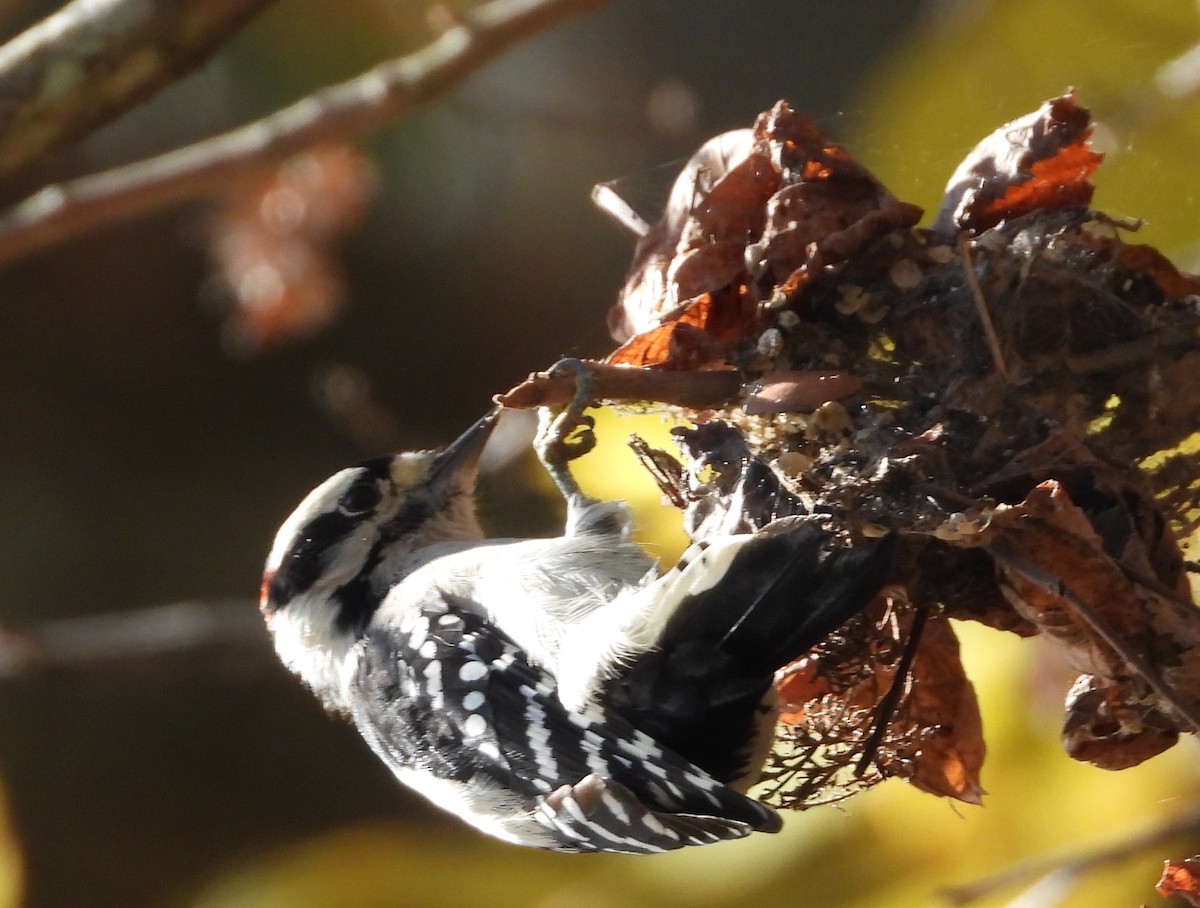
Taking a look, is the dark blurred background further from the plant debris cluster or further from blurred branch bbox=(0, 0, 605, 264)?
the plant debris cluster

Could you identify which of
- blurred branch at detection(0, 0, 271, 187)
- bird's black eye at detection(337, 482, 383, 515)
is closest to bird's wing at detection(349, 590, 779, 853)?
bird's black eye at detection(337, 482, 383, 515)

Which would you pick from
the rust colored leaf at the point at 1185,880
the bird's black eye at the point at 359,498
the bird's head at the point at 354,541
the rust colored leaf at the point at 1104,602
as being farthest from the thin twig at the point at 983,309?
the bird's black eye at the point at 359,498

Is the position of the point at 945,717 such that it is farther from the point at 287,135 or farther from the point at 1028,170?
the point at 287,135

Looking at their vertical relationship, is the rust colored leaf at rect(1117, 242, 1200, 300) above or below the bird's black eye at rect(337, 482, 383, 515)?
below

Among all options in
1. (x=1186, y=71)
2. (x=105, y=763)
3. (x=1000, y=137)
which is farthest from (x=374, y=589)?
(x=105, y=763)

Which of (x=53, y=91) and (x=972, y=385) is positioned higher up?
(x=53, y=91)

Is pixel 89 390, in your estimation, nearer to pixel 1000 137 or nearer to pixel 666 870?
pixel 666 870
